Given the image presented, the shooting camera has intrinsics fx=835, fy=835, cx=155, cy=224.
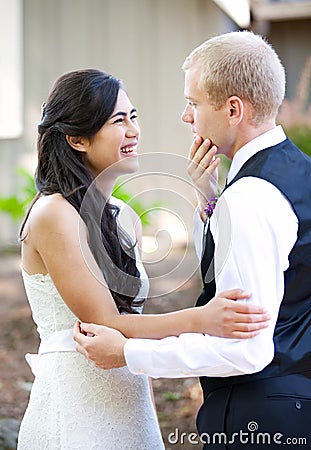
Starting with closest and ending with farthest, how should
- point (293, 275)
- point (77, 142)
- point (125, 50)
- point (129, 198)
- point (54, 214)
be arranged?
point (293, 275) → point (54, 214) → point (77, 142) → point (129, 198) → point (125, 50)

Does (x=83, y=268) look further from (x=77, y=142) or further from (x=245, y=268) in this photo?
(x=245, y=268)

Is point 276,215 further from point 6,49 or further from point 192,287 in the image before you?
point 6,49

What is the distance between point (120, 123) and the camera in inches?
101

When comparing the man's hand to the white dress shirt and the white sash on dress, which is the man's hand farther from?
the white sash on dress

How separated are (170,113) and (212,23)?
1.14 metres

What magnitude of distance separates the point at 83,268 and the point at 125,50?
763cm

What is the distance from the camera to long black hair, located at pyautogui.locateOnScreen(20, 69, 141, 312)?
2475mm

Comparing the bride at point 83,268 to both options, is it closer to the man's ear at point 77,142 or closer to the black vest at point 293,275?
the man's ear at point 77,142

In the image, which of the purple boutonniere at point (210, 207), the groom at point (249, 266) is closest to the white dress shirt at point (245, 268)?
the groom at point (249, 266)

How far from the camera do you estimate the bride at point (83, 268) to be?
242cm

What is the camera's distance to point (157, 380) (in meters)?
5.78

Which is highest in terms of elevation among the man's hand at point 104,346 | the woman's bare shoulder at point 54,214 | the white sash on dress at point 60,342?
the woman's bare shoulder at point 54,214

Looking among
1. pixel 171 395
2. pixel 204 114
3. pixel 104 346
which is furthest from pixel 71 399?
pixel 171 395

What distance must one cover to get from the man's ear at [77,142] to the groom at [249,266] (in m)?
0.35
